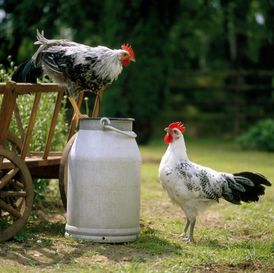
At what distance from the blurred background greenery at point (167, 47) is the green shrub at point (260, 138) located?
0.03m

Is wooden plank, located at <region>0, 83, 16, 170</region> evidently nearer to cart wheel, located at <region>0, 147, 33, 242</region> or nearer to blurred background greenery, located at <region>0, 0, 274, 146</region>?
cart wheel, located at <region>0, 147, 33, 242</region>

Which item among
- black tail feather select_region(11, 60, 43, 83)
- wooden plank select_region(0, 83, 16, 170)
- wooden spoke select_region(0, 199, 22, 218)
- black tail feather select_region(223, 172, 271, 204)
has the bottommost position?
wooden spoke select_region(0, 199, 22, 218)

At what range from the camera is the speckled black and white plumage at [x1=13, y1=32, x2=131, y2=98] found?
236 inches

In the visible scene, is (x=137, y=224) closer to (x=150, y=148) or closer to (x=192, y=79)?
(x=150, y=148)

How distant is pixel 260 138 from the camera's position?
17359 mm

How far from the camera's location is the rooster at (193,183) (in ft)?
19.2

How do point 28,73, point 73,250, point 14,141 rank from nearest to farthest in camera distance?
point 73,250, point 28,73, point 14,141

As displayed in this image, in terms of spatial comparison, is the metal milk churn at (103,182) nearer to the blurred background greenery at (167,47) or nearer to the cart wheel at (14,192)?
the cart wheel at (14,192)

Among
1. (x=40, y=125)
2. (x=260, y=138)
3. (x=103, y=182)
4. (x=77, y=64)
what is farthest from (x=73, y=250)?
(x=260, y=138)

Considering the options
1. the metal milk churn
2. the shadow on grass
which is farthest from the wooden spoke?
the metal milk churn

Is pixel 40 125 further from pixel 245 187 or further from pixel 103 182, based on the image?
pixel 245 187

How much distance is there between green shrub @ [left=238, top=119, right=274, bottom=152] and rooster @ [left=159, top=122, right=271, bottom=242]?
11.1m

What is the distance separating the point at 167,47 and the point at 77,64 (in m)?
12.7

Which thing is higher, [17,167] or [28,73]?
[28,73]
